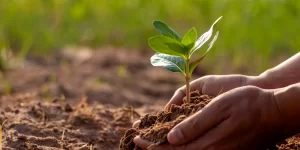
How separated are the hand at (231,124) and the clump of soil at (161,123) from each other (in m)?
0.10

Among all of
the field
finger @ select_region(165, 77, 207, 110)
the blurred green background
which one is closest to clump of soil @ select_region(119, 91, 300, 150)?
finger @ select_region(165, 77, 207, 110)

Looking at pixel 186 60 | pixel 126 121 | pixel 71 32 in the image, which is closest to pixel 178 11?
pixel 71 32

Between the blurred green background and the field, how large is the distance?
1 centimetres

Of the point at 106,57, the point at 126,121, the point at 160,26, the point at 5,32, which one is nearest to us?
the point at 160,26

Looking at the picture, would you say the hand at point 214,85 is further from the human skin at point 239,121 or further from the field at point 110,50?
the field at point 110,50

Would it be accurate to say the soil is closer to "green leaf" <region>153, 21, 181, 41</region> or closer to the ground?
the ground

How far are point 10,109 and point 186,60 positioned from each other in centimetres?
120

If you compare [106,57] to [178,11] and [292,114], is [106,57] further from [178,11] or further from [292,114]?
[292,114]

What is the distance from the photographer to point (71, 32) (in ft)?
21.7

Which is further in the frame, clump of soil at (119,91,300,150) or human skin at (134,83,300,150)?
clump of soil at (119,91,300,150)

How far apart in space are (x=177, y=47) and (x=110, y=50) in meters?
4.29

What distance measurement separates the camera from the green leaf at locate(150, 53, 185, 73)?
2160mm

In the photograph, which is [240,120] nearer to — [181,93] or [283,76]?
[181,93]

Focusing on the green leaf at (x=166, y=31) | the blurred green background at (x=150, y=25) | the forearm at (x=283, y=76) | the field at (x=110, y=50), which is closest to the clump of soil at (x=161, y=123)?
the green leaf at (x=166, y=31)
